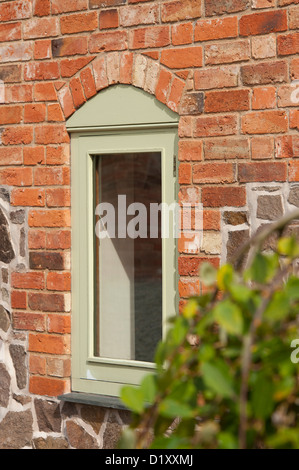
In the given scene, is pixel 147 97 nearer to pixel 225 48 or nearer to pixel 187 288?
pixel 225 48

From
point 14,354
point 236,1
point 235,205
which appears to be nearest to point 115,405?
point 14,354

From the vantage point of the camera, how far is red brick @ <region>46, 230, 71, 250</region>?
3762 mm

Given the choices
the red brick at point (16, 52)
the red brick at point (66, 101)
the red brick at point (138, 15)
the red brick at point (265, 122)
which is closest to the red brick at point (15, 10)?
the red brick at point (16, 52)

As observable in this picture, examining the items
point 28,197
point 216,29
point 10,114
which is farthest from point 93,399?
point 216,29

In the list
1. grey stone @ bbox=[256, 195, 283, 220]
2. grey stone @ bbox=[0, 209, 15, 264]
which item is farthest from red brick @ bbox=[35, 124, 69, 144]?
grey stone @ bbox=[256, 195, 283, 220]

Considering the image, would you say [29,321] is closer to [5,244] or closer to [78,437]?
[5,244]

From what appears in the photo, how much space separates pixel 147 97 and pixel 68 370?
59.2 inches

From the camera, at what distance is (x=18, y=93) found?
3883 millimetres

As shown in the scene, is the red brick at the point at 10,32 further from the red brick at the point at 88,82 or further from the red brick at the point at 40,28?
the red brick at the point at 88,82

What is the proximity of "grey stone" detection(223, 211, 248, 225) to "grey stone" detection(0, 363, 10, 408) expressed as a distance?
1.59m

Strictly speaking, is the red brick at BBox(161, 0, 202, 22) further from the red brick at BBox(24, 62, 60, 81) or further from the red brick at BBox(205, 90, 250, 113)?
the red brick at BBox(24, 62, 60, 81)

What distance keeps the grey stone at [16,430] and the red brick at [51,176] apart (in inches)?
49.6

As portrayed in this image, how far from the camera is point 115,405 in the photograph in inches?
141

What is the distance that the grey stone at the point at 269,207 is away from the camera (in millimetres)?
3178
